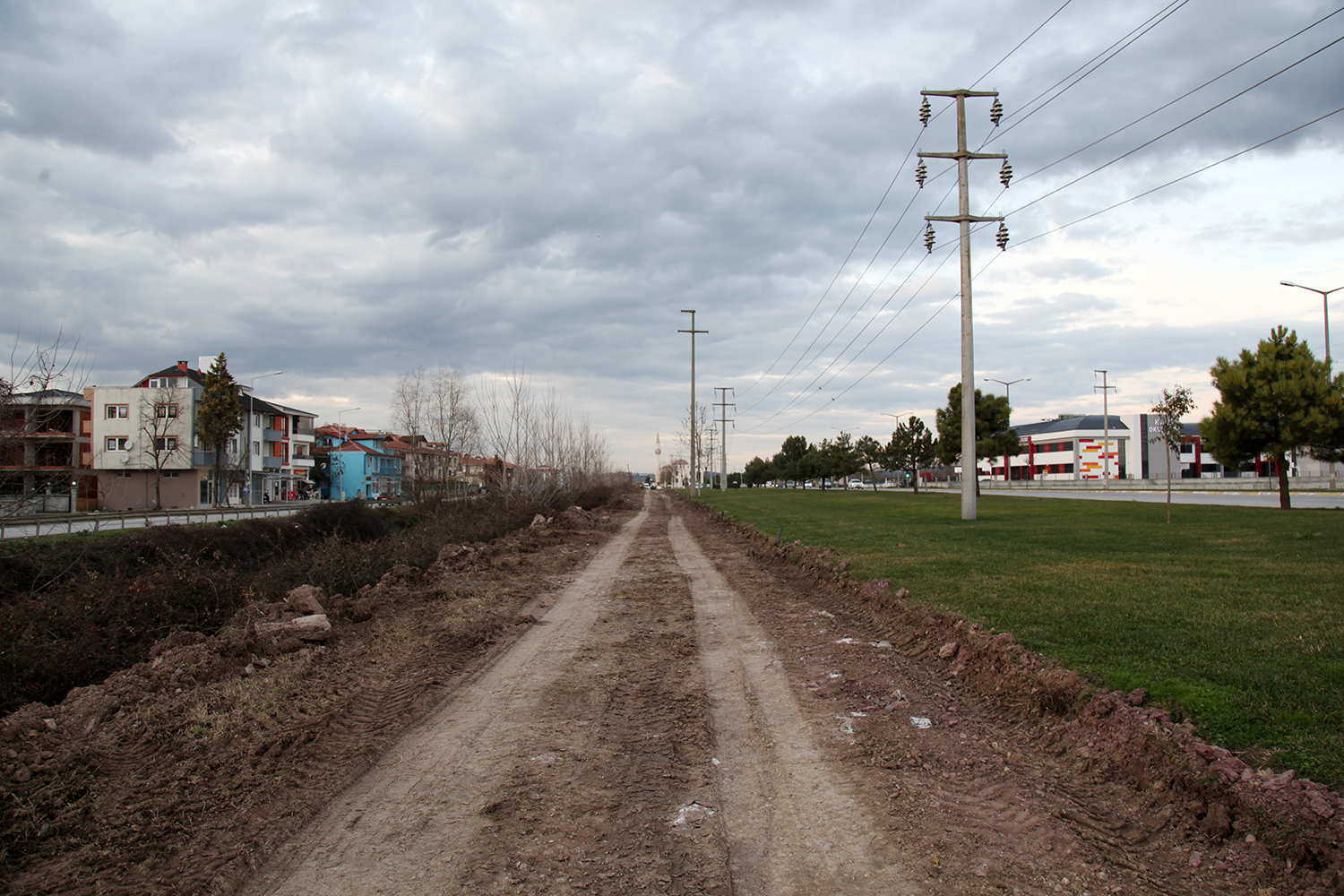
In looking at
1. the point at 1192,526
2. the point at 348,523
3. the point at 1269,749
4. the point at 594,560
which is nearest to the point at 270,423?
the point at 348,523

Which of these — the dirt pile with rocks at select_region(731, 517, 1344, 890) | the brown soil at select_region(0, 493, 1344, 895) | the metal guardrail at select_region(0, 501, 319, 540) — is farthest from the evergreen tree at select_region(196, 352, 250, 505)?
the dirt pile with rocks at select_region(731, 517, 1344, 890)

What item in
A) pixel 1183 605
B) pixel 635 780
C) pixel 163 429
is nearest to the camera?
pixel 635 780

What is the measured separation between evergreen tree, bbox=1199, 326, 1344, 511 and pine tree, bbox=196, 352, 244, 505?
202 ft

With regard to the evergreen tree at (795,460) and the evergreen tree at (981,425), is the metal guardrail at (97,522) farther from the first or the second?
the evergreen tree at (795,460)

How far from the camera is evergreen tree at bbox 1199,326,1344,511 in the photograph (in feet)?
81.8

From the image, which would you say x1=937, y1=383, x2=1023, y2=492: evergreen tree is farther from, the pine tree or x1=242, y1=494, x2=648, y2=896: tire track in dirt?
the pine tree

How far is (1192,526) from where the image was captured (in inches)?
653

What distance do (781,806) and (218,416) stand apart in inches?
2441

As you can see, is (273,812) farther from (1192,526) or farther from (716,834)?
(1192,526)

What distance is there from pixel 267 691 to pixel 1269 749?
7.19 meters

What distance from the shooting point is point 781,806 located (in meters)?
3.91

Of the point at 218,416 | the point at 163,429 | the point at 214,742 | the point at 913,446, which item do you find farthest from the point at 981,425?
the point at 163,429

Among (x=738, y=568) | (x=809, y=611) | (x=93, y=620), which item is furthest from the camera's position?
(x=738, y=568)

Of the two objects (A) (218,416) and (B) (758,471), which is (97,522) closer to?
(A) (218,416)
